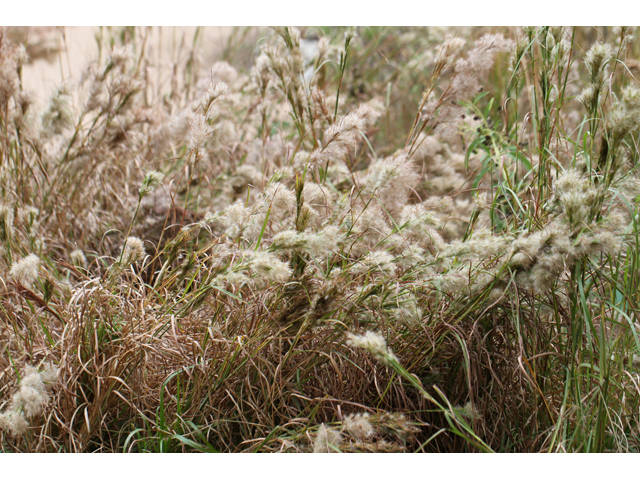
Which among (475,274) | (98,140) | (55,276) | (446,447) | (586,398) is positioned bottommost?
(446,447)

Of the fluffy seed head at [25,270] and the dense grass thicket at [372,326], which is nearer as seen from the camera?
the dense grass thicket at [372,326]

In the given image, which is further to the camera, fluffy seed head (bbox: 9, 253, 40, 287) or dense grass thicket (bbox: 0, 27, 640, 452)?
fluffy seed head (bbox: 9, 253, 40, 287)

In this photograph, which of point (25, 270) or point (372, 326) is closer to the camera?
point (25, 270)

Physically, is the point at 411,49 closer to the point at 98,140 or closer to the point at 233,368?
the point at 98,140

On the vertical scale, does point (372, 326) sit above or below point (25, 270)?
below

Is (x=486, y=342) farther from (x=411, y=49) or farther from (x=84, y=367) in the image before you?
(x=411, y=49)

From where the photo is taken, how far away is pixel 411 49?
411cm

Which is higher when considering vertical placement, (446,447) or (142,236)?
(142,236)

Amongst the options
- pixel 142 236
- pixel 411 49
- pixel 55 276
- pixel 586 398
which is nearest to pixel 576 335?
pixel 586 398

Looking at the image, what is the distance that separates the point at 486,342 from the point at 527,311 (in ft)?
0.41
